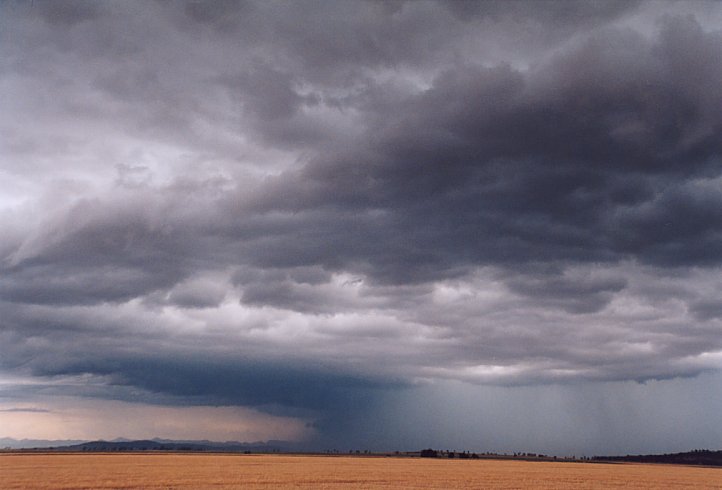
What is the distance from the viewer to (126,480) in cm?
6812

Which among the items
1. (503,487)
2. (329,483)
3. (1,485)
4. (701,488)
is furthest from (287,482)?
(701,488)

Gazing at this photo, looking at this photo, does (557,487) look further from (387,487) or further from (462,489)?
(387,487)

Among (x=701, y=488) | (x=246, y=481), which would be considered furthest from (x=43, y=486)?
(x=701, y=488)

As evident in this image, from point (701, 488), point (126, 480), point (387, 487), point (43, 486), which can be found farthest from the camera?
point (701, 488)

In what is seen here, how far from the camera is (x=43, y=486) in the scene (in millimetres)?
59031

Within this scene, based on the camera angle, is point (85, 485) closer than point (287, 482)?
Yes

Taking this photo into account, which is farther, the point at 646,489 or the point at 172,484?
the point at 646,489

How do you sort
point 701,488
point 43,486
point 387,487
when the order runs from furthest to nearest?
point 701,488, point 387,487, point 43,486

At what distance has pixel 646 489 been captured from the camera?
71.9 meters

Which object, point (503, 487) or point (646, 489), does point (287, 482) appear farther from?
point (646, 489)

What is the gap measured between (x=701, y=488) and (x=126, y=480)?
66957mm

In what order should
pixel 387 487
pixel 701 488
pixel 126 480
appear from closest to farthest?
pixel 387 487 → pixel 126 480 → pixel 701 488

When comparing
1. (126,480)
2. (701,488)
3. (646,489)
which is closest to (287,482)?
(126,480)

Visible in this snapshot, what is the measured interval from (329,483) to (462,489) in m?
14.9
